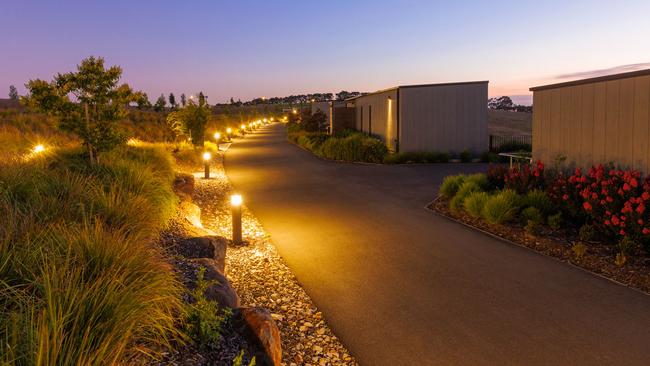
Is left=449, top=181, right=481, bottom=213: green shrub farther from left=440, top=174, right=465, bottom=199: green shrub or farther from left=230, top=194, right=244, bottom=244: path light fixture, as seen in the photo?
left=230, top=194, right=244, bottom=244: path light fixture

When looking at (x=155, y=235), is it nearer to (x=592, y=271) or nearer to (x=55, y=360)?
(x=55, y=360)

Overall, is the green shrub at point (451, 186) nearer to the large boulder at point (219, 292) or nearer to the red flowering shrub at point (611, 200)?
the red flowering shrub at point (611, 200)

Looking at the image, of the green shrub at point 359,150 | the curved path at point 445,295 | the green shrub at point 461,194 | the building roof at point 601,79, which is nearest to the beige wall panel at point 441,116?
the green shrub at point 359,150

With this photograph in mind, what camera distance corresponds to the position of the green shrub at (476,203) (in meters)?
9.70

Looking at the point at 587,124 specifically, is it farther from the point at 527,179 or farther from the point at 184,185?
the point at 184,185

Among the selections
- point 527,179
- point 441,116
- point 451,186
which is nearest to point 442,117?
point 441,116

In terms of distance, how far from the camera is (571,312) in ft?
17.7

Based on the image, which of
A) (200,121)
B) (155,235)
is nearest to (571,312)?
(155,235)

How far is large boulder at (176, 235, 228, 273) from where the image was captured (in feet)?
21.5

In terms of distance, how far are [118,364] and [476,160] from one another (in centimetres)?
2085

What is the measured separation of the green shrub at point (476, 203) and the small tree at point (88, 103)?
25.9ft

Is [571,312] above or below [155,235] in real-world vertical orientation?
below

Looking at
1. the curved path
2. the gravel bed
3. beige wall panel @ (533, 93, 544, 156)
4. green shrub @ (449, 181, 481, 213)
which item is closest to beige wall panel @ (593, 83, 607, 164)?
beige wall panel @ (533, 93, 544, 156)

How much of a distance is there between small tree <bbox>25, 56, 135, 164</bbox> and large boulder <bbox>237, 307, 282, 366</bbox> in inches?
304
